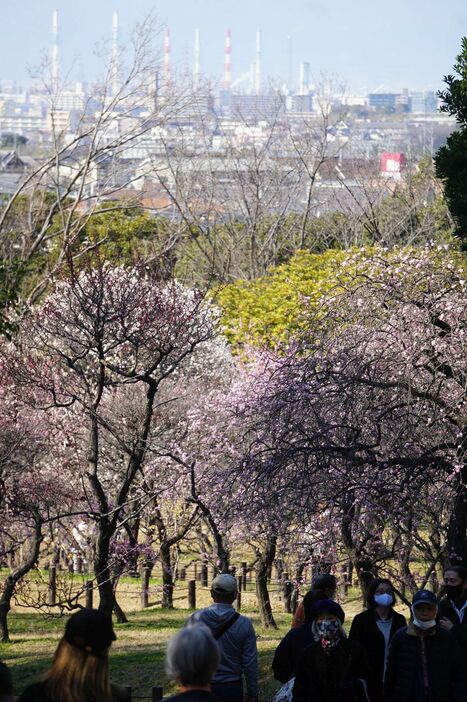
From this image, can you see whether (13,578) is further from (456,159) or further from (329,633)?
(329,633)

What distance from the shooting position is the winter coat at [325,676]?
534 cm

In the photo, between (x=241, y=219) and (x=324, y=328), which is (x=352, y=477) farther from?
(x=241, y=219)

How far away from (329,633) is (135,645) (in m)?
10.3

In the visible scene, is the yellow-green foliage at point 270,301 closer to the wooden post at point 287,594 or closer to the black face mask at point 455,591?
the wooden post at point 287,594

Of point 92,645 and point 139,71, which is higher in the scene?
point 139,71

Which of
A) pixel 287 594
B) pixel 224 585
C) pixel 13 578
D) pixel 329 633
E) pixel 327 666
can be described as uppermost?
pixel 224 585

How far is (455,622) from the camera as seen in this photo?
687cm

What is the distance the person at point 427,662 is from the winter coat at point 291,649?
464 mm

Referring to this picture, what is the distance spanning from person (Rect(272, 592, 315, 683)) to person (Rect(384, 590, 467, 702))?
461 millimetres

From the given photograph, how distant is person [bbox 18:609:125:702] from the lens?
3.84 meters

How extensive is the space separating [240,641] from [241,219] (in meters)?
45.4

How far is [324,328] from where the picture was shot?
11.4 meters

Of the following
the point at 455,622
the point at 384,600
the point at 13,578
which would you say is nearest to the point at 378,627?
the point at 384,600

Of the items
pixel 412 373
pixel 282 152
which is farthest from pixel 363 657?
pixel 282 152
